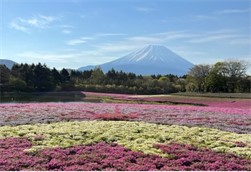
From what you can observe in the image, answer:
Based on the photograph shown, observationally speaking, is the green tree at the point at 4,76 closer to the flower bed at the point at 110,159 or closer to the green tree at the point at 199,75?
the green tree at the point at 199,75

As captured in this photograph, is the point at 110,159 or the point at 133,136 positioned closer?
the point at 110,159

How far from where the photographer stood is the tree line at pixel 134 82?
255ft

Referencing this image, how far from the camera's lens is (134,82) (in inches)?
3462

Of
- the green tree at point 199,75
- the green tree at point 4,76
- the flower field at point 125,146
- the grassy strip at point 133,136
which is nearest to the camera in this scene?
the flower field at point 125,146

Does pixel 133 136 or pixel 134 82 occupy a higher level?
pixel 134 82

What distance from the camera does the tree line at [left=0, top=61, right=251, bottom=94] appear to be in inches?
3066

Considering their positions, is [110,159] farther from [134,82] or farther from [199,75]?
[199,75]

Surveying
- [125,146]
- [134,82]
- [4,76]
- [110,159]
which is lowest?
[110,159]

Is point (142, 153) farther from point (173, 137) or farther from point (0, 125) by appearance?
point (0, 125)

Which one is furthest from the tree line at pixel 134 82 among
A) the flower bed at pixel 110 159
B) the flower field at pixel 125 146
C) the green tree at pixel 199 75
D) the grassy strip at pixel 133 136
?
the flower bed at pixel 110 159

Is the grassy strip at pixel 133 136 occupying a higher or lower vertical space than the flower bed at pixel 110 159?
higher

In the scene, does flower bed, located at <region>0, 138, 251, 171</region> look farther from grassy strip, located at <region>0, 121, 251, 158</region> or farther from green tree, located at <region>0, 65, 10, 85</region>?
green tree, located at <region>0, 65, 10, 85</region>

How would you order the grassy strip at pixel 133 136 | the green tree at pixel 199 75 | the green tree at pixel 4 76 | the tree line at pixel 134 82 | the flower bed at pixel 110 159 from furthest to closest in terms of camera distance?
the green tree at pixel 199 75
the green tree at pixel 4 76
the tree line at pixel 134 82
the grassy strip at pixel 133 136
the flower bed at pixel 110 159

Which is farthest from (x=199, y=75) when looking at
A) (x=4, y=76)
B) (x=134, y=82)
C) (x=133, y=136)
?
(x=133, y=136)
